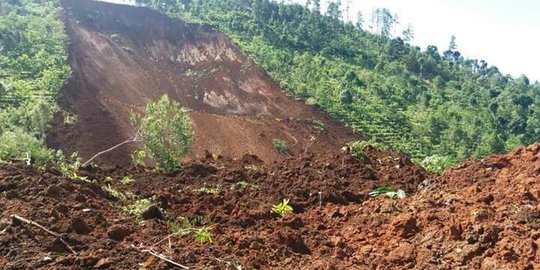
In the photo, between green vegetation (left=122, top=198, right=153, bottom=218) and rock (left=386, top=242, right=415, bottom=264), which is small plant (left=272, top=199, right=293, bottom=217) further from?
rock (left=386, top=242, right=415, bottom=264)

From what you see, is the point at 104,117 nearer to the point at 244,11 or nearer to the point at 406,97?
the point at 406,97

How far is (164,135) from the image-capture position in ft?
62.5

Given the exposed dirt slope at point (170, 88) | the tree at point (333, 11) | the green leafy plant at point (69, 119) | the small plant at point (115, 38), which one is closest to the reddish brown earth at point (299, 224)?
the exposed dirt slope at point (170, 88)

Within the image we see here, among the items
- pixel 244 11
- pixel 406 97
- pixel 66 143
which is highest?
pixel 244 11

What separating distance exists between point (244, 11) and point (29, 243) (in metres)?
68.5

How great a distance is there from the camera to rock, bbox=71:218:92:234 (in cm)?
790

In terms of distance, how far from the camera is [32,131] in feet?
86.7

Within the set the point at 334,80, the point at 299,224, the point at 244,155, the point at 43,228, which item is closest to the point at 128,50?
the point at 334,80

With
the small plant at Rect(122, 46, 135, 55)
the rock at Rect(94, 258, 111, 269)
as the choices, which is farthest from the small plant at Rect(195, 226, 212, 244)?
the small plant at Rect(122, 46, 135, 55)

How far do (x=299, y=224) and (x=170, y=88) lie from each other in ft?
126

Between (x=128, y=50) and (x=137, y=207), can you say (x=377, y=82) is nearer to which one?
(x=128, y=50)

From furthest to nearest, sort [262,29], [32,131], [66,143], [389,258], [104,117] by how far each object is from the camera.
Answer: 1. [262,29]
2. [104,117]
3. [66,143]
4. [32,131]
5. [389,258]

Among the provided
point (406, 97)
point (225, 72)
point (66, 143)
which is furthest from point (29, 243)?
point (406, 97)

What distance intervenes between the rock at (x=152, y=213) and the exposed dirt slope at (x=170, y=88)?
63.1ft
